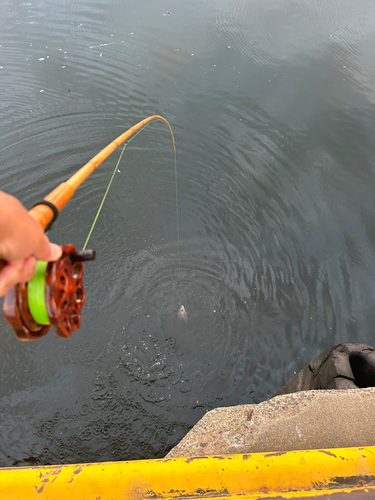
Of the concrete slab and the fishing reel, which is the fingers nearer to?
the fishing reel

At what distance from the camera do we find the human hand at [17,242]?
0.98 metres

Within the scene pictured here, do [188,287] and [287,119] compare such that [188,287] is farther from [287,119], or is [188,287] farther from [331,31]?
[331,31]

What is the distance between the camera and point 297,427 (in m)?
2.49

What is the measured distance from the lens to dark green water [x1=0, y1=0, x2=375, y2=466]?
395cm

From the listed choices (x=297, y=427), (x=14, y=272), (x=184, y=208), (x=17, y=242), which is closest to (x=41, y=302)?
(x=14, y=272)

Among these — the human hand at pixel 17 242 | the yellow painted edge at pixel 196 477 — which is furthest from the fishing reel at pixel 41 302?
the yellow painted edge at pixel 196 477

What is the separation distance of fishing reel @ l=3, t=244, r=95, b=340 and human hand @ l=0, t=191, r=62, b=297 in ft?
0.56

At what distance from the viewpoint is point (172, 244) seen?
5.20 meters

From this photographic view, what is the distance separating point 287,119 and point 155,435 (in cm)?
639

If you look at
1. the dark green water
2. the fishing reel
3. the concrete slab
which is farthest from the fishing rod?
the dark green water

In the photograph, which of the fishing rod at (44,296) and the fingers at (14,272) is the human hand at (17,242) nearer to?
the fingers at (14,272)

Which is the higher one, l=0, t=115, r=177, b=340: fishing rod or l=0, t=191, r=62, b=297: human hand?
l=0, t=191, r=62, b=297: human hand

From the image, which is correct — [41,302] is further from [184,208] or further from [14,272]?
[184,208]

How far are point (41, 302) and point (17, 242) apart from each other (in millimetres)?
406
